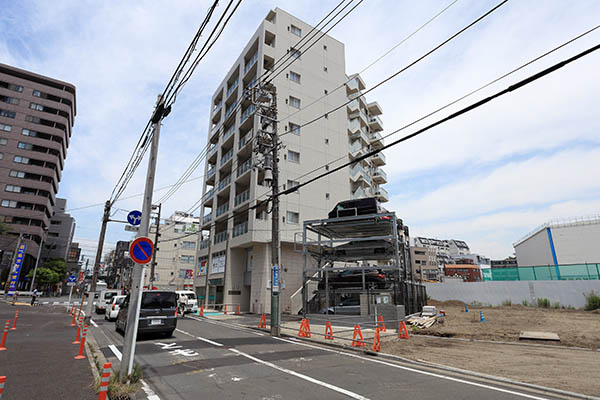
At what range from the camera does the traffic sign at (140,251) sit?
6562 mm

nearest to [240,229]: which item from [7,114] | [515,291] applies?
[515,291]

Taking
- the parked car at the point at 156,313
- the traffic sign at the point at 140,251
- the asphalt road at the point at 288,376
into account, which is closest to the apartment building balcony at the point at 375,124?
the parked car at the point at 156,313

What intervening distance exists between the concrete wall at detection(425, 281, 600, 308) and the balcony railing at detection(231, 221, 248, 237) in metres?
21.3

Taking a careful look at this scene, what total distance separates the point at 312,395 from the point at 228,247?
27161mm

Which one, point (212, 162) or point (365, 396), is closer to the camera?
point (365, 396)

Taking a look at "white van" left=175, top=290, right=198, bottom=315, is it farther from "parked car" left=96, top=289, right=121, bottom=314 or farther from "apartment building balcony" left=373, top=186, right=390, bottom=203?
"apartment building balcony" left=373, top=186, right=390, bottom=203

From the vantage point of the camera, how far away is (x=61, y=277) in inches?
2510

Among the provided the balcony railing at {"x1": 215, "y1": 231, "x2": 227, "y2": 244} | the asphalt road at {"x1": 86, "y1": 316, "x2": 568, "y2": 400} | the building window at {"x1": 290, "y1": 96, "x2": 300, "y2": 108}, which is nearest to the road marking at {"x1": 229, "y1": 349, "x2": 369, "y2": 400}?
the asphalt road at {"x1": 86, "y1": 316, "x2": 568, "y2": 400}

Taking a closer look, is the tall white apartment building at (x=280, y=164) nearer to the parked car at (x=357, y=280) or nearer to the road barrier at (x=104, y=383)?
the parked car at (x=357, y=280)

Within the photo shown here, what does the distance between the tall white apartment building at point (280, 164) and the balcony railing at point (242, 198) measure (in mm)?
106

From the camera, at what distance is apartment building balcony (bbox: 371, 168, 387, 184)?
4758 cm

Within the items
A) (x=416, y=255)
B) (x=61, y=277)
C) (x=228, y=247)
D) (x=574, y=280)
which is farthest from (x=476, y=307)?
(x=61, y=277)

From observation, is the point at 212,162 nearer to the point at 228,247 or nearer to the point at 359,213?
the point at 228,247

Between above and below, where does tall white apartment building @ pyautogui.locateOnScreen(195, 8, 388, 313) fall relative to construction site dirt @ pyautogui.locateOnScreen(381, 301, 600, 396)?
above
